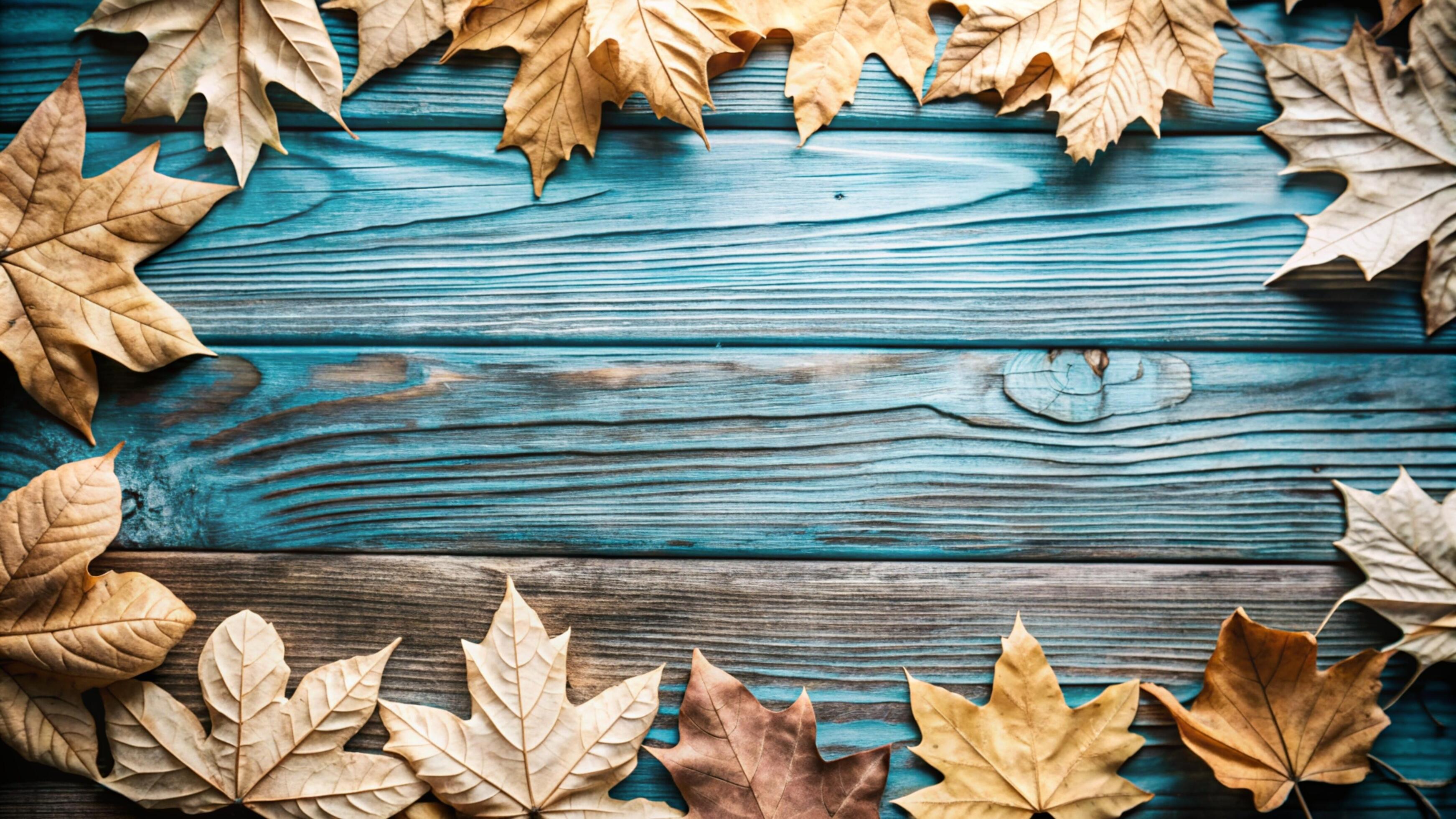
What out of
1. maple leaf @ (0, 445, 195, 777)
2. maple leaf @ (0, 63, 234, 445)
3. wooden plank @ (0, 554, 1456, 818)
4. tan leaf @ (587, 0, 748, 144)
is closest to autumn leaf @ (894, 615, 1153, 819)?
wooden plank @ (0, 554, 1456, 818)

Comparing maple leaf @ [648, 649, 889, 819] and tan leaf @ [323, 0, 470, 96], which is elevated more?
tan leaf @ [323, 0, 470, 96]

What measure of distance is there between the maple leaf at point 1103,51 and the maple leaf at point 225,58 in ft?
2.40

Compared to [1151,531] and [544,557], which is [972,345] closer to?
[1151,531]

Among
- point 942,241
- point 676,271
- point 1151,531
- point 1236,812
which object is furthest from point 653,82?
point 1236,812

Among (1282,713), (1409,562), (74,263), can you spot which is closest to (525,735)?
(74,263)

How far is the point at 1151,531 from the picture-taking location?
871 mm

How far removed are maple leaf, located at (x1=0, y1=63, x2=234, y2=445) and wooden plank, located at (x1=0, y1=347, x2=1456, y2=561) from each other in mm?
40

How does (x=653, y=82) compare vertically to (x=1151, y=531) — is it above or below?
above

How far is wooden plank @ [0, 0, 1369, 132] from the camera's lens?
0.87 m

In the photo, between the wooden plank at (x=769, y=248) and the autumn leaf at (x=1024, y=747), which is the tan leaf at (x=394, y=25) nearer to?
the wooden plank at (x=769, y=248)

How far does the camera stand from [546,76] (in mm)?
861

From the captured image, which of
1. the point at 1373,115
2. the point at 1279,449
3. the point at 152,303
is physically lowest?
the point at 1279,449

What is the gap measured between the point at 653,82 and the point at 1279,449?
83cm

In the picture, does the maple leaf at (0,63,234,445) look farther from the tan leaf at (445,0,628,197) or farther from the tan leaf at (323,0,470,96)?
the tan leaf at (445,0,628,197)
